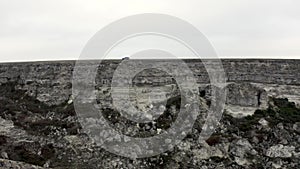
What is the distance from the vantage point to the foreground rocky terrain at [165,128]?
30.8 meters

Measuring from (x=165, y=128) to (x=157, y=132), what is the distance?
2.40ft

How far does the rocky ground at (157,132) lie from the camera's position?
3064cm

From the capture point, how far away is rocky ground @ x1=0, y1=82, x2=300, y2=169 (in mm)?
30641

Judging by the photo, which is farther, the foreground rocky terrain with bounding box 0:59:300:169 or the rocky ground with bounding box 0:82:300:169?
the foreground rocky terrain with bounding box 0:59:300:169

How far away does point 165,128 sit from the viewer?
33.1 m

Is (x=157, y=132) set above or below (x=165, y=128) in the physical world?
below

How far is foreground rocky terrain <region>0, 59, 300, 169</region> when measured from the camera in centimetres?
3081

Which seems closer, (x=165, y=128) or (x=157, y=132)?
(x=157, y=132)

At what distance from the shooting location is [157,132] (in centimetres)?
3269

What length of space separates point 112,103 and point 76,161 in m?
6.95

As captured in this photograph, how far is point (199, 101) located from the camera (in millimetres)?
35719

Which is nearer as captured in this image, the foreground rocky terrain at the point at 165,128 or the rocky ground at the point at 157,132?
the rocky ground at the point at 157,132

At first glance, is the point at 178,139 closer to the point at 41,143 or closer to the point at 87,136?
the point at 87,136

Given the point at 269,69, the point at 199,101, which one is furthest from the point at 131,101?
the point at 269,69
